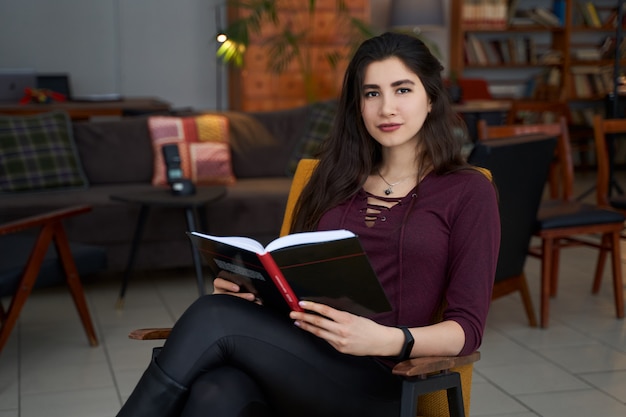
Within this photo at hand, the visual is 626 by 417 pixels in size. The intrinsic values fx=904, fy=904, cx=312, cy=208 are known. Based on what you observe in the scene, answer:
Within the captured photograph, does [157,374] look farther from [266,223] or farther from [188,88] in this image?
[188,88]

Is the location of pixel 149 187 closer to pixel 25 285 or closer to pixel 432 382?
pixel 25 285

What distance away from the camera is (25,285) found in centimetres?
341

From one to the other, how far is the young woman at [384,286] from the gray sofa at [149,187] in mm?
2503

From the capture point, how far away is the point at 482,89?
26.6 feet

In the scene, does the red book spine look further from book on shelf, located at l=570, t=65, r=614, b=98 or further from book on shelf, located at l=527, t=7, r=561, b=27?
book on shelf, located at l=570, t=65, r=614, b=98

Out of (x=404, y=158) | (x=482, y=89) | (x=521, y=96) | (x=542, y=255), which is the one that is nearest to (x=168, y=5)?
(x=482, y=89)

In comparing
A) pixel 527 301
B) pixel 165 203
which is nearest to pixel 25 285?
pixel 165 203

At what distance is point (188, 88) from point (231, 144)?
3158 mm

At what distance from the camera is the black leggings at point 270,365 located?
1829 mm

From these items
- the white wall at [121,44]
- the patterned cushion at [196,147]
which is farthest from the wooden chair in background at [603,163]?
the white wall at [121,44]

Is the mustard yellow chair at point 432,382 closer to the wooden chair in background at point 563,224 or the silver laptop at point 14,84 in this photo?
the wooden chair in background at point 563,224

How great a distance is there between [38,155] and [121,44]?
11.3ft

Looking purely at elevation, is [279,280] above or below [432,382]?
above

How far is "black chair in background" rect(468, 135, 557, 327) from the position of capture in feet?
11.3
